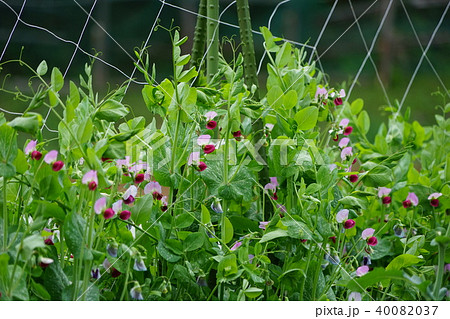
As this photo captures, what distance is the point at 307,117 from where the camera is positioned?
84 cm

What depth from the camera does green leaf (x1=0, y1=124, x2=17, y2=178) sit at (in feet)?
2.04

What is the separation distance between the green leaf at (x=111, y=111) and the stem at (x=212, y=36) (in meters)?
0.28

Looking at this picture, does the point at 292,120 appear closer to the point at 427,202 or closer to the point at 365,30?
the point at 427,202

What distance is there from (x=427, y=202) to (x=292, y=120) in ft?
1.06

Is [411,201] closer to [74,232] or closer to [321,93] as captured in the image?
[321,93]

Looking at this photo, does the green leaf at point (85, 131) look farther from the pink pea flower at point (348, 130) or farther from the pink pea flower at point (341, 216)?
the pink pea flower at point (348, 130)

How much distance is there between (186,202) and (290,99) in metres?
0.21

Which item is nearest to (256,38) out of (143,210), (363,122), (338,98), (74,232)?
(363,122)

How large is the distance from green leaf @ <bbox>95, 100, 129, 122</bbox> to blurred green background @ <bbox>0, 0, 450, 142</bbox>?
3.96m

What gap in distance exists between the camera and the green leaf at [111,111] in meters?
0.69

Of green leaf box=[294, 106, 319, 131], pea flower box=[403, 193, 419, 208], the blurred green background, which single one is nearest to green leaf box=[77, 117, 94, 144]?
green leaf box=[294, 106, 319, 131]

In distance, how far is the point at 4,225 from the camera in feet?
2.10

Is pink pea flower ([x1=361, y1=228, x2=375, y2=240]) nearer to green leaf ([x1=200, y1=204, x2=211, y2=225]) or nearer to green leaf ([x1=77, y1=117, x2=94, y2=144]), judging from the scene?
green leaf ([x1=200, y1=204, x2=211, y2=225])
